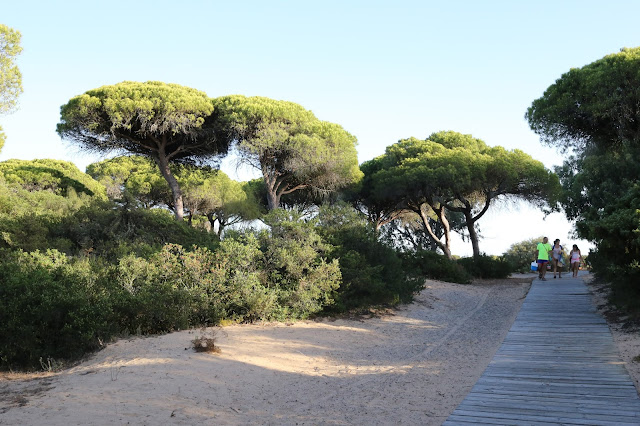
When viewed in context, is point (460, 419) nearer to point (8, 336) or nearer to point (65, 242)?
point (8, 336)

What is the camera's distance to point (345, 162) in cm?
2391

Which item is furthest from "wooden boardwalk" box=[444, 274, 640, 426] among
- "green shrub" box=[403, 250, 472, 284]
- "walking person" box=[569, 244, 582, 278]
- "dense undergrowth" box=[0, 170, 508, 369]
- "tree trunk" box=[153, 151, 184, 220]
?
"tree trunk" box=[153, 151, 184, 220]

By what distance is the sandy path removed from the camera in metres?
5.17

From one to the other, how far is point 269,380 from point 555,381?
348 centimetres

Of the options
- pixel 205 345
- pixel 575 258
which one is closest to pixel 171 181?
pixel 205 345

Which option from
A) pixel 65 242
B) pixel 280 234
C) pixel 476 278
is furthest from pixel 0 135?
pixel 476 278

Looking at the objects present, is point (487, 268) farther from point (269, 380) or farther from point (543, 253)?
point (269, 380)

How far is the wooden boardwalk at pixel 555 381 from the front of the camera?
479 cm

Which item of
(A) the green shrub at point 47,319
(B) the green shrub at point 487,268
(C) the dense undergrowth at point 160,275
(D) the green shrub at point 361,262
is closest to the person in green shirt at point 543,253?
(B) the green shrub at point 487,268

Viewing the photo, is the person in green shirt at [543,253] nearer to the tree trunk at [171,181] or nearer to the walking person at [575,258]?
the walking person at [575,258]

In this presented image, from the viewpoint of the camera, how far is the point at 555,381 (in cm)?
602

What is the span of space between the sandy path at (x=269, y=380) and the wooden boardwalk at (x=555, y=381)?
0.41 meters

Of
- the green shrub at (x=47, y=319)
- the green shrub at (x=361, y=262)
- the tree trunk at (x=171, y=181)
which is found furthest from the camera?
the tree trunk at (x=171, y=181)

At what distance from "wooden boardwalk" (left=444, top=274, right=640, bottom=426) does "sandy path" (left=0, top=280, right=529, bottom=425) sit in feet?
1.34
